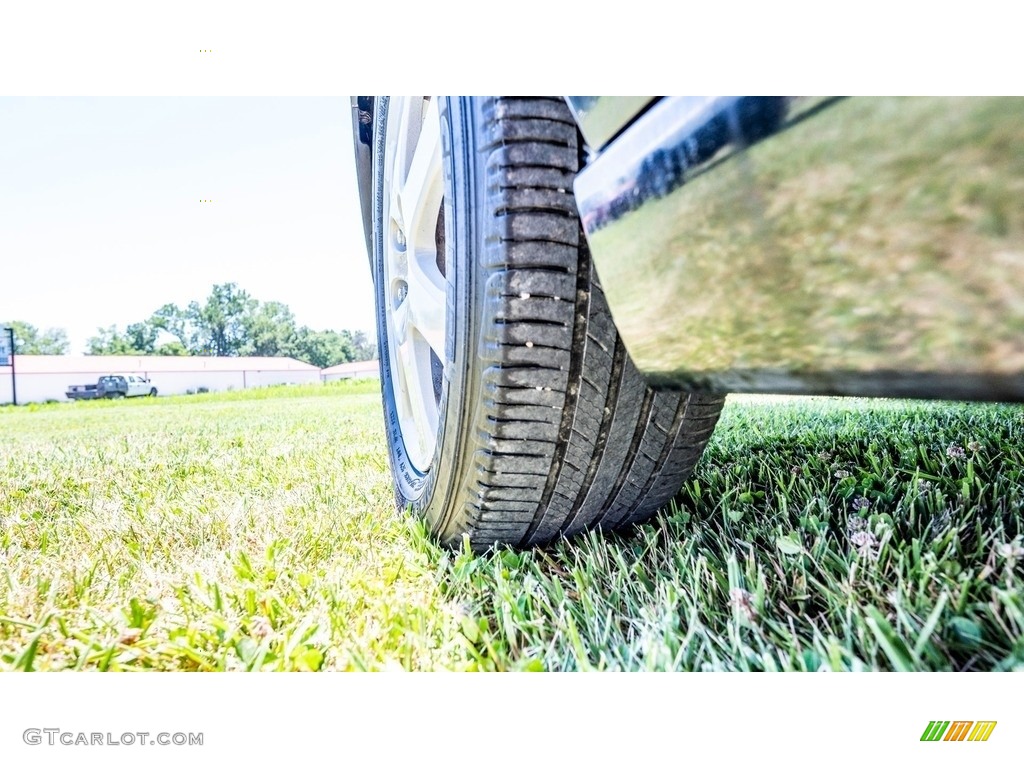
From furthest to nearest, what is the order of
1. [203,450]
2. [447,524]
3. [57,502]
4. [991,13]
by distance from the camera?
[203,450], [57,502], [447,524], [991,13]

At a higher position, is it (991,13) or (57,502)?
(991,13)

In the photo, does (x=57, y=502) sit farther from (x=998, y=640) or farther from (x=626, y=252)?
A: (x=998, y=640)

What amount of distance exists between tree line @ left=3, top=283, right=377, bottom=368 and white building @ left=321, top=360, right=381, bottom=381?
0.10 ft

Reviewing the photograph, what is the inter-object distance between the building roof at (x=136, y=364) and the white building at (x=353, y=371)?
3.2 inches

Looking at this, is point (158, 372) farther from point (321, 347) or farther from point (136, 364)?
point (321, 347)

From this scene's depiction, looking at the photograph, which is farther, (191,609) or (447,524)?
(447,524)

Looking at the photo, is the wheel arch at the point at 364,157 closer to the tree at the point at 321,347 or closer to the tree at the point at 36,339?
the tree at the point at 321,347

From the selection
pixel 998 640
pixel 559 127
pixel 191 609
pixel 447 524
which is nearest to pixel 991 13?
pixel 559 127

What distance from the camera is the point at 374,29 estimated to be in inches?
20.8

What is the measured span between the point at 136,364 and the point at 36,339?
13.5 inches
